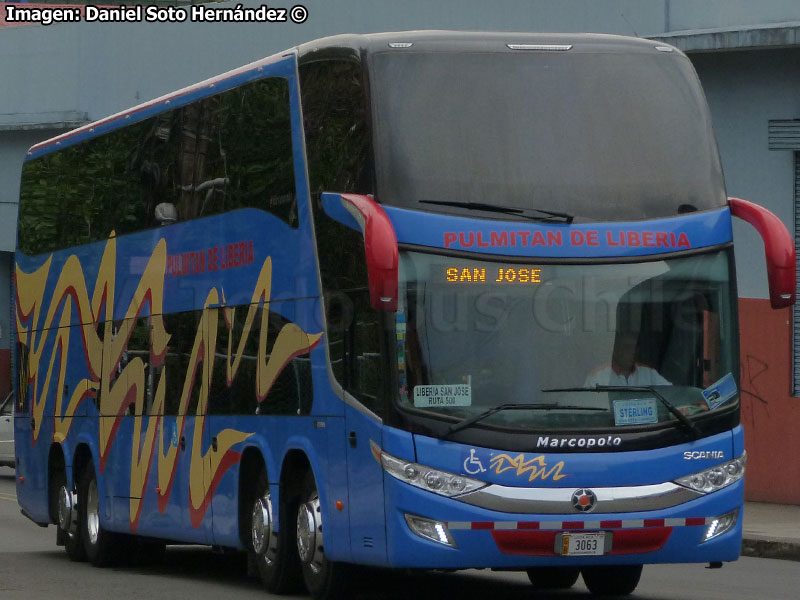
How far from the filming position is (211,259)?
46.8 ft

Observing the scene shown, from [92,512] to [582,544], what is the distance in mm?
7695

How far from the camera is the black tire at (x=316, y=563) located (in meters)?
12.0

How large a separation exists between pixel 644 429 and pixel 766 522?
311 inches

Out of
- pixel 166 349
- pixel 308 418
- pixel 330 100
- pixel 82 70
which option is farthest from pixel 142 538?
pixel 82 70

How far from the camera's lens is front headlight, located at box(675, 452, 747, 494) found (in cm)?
1114

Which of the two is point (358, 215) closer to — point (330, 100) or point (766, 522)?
point (330, 100)

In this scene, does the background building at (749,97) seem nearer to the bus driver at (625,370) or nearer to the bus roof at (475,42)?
the bus roof at (475,42)

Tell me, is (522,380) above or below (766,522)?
above

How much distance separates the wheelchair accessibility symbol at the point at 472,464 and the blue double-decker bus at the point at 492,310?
0.5 inches

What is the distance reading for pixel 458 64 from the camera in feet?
38.2

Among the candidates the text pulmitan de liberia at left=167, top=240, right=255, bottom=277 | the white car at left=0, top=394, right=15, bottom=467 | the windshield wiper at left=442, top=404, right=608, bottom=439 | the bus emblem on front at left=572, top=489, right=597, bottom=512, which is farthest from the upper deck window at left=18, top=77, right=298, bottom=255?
the white car at left=0, top=394, right=15, bottom=467

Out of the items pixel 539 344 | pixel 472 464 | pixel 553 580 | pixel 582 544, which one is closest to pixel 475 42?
pixel 539 344

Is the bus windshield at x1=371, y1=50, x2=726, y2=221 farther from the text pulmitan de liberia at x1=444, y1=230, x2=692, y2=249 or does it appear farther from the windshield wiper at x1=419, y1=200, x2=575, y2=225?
the text pulmitan de liberia at x1=444, y1=230, x2=692, y2=249

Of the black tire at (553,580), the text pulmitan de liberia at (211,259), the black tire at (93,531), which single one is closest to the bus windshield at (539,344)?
the text pulmitan de liberia at (211,259)
